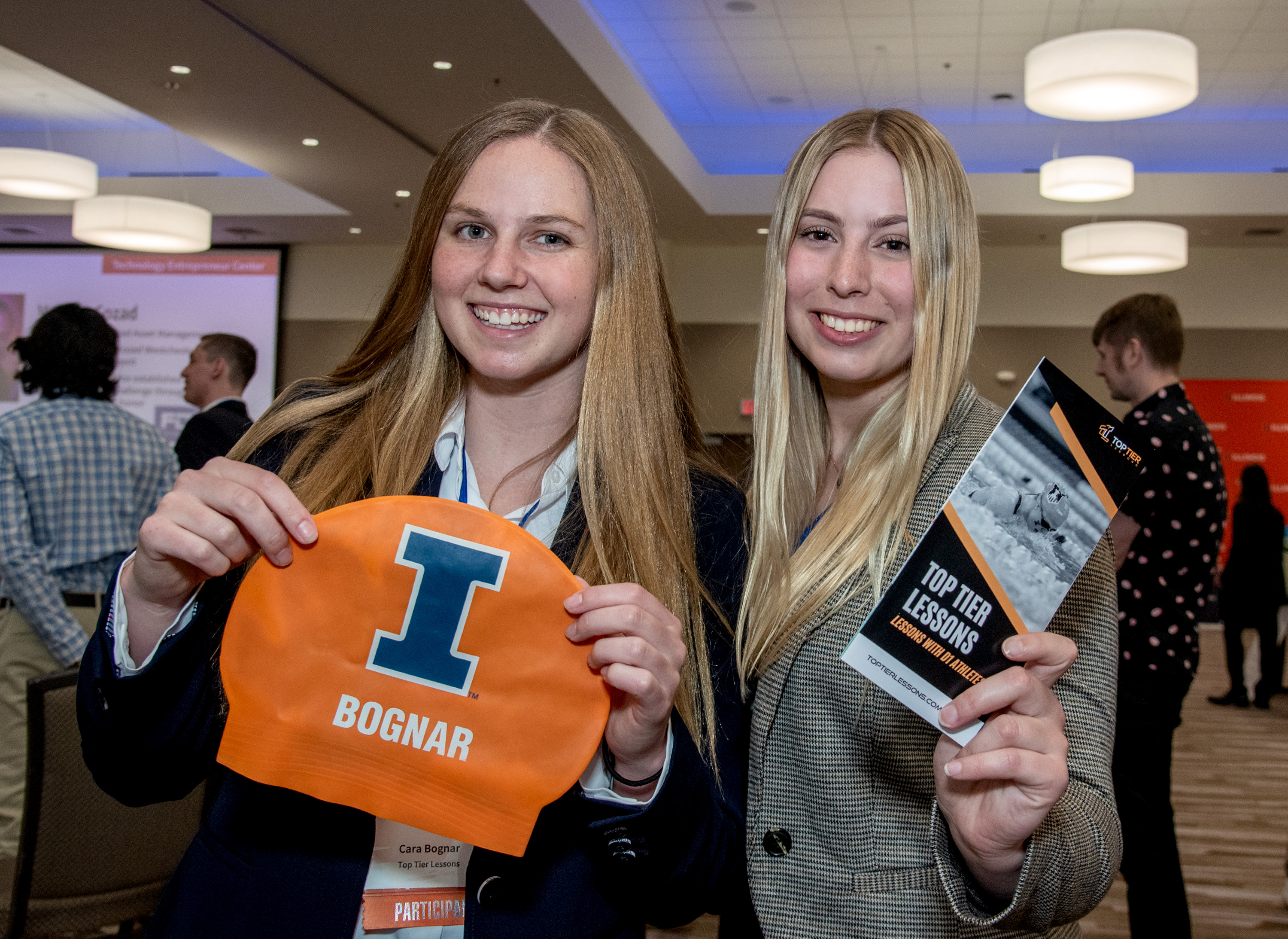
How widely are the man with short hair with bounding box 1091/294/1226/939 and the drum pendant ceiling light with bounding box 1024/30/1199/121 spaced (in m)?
2.78

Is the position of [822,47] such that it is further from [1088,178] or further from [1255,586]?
[1255,586]

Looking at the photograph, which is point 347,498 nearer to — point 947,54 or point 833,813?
point 833,813

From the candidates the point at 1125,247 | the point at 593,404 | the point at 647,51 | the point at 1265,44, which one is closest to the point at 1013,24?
the point at 1125,247

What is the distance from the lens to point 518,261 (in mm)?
1269

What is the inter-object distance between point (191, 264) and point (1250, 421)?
11.3 m

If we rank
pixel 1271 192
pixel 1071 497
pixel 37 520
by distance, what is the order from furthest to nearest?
pixel 1271 192
pixel 37 520
pixel 1071 497

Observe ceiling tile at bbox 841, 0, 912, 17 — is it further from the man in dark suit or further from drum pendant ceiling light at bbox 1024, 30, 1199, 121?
the man in dark suit

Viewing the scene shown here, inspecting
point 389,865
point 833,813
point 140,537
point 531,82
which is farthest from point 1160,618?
point 531,82

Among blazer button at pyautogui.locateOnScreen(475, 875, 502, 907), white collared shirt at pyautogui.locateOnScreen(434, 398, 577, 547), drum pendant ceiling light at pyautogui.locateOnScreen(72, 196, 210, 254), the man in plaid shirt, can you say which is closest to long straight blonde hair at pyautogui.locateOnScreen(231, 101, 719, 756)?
white collared shirt at pyautogui.locateOnScreen(434, 398, 577, 547)

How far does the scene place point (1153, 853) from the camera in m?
2.94

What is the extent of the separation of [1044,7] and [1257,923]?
550cm

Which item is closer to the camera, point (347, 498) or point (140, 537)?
point (140, 537)

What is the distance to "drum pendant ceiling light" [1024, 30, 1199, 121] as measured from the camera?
4.98 metres

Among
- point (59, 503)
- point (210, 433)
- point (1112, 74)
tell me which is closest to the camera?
point (59, 503)
